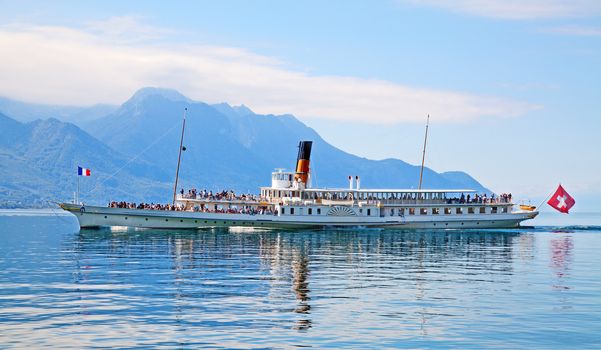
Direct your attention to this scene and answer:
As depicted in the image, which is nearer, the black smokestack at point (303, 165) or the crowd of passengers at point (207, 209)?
the crowd of passengers at point (207, 209)

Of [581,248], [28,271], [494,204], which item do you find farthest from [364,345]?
[494,204]

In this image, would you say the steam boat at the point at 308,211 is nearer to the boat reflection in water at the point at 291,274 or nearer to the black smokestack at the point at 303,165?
the black smokestack at the point at 303,165

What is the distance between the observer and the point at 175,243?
235 feet

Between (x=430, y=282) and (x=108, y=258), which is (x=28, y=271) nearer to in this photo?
(x=108, y=258)

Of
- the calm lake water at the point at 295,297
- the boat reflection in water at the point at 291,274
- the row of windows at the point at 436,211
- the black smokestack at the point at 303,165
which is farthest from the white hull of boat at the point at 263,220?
the calm lake water at the point at 295,297

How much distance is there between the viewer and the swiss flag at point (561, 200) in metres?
104

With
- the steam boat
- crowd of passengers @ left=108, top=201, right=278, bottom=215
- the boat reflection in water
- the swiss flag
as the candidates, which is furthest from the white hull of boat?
the boat reflection in water

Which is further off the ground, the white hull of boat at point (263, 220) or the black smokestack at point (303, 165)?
the black smokestack at point (303, 165)

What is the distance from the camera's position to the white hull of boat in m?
90.4

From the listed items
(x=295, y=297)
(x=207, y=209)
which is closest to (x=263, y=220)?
(x=207, y=209)

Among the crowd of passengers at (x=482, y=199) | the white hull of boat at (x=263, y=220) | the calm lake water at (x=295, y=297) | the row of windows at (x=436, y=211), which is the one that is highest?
the crowd of passengers at (x=482, y=199)

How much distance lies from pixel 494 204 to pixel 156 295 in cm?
7714

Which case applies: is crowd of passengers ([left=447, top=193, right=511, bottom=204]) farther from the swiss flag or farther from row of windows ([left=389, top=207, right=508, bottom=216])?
the swiss flag

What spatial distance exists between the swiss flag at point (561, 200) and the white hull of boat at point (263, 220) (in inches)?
180
